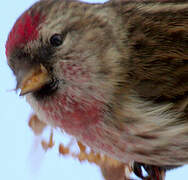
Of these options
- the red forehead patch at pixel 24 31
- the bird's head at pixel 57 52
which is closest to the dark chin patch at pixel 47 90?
the bird's head at pixel 57 52

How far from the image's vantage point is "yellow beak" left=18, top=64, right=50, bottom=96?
2.51 feet

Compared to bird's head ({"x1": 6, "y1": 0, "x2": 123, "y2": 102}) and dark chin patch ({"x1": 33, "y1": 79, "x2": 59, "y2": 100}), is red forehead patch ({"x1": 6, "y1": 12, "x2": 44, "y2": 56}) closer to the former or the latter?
bird's head ({"x1": 6, "y1": 0, "x2": 123, "y2": 102})

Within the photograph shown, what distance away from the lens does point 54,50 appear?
2.69 ft

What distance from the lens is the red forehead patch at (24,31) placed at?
789 mm

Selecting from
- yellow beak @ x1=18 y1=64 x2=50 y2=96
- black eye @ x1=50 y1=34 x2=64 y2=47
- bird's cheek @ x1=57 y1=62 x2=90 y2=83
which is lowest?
yellow beak @ x1=18 y1=64 x2=50 y2=96

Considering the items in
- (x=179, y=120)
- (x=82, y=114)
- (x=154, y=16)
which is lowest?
(x=82, y=114)

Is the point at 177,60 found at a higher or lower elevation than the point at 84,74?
higher

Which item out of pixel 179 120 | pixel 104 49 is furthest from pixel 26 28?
pixel 179 120

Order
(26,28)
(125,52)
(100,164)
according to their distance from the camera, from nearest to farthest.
Answer: 1. (26,28)
2. (125,52)
3. (100,164)

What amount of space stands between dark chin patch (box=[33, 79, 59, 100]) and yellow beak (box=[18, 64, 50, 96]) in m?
0.02

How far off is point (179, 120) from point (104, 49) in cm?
28

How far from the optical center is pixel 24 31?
787mm

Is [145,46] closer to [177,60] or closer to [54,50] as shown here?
[177,60]

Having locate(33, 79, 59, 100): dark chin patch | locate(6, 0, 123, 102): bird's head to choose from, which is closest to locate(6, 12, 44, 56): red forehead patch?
locate(6, 0, 123, 102): bird's head
